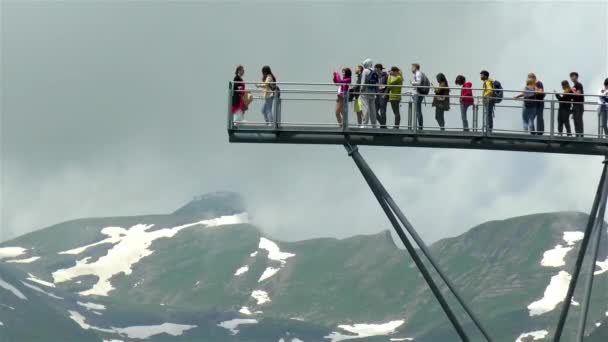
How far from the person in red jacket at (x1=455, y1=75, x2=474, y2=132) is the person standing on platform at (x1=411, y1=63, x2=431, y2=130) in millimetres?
1396

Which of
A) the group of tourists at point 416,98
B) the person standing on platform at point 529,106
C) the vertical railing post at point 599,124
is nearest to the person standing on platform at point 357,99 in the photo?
the group of tourists at point 416,98

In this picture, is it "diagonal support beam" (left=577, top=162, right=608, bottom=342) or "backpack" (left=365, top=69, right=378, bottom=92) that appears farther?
"diagonal support beam" (left=577, top=162, right=608, bottom=342)

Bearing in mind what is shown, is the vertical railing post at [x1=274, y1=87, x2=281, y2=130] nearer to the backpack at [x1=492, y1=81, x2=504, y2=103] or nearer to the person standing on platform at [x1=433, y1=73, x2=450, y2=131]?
the person standing on platform at [x1=433, y1=73, x2=450, y2=131]

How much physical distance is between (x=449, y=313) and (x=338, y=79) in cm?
1129

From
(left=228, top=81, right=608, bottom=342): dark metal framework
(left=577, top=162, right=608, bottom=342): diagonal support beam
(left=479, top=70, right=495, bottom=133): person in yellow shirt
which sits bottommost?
(left=577, top=162, right=608, bottom=342): diagonal support beam

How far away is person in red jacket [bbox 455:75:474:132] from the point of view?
231 feet

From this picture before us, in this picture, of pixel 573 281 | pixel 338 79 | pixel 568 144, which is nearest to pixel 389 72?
pixel 338 79

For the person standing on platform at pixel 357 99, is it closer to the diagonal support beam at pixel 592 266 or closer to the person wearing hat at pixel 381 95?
the person wearing hat at pixel 381 95

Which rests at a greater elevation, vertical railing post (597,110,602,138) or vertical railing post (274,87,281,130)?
vertical railing post (274,87,281,130)

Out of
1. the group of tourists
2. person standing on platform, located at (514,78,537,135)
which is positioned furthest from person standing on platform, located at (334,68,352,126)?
person standing on platform, located at (514,78,537,135)

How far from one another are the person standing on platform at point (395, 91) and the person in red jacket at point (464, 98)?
252 cm

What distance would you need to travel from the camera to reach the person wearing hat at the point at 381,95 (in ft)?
228

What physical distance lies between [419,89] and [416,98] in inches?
34.7

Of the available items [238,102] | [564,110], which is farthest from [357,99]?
[564,110]
